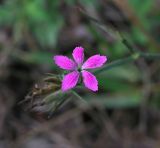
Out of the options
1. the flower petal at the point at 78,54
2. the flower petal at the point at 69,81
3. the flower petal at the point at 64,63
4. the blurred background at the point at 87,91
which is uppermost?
the blurred background at the point at 87,91

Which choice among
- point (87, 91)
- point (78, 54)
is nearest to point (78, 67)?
point (78, 54)

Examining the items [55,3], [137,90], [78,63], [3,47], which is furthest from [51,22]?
[78,63]

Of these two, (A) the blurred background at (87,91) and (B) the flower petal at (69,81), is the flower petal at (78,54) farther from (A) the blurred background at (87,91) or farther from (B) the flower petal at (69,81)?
(A) the blurred background at (87,91)

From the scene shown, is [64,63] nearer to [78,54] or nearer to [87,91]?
[78,54]

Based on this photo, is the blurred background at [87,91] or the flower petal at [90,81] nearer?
the flower petal at [90,81]

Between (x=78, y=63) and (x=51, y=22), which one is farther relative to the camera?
(x=51, y=22)

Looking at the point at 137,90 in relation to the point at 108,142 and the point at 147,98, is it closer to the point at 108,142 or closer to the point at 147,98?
the point at 147,98

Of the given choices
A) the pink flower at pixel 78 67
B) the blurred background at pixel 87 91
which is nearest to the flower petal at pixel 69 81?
the pink flower at pixel 78 67

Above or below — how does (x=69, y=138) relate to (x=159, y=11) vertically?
below
